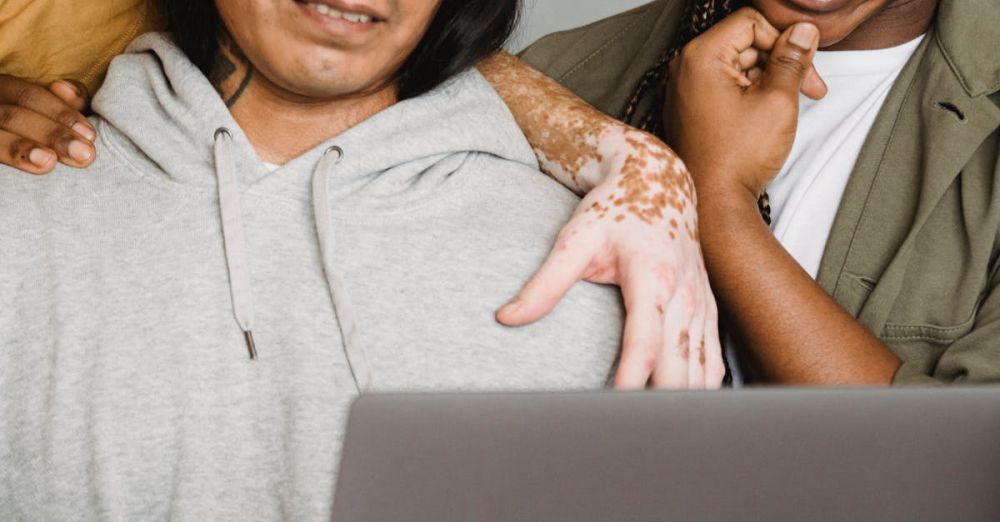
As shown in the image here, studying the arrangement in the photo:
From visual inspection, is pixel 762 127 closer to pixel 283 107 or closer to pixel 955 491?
pixel 283 107

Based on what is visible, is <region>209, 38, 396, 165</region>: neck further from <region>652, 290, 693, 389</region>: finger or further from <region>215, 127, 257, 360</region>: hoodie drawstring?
<region>652, 290, 693, 389</region>: finger

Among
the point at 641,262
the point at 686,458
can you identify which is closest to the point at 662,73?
the point at 641,262

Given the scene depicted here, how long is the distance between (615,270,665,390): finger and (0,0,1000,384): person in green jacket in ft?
0.84

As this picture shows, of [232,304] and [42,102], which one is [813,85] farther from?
[42,102]

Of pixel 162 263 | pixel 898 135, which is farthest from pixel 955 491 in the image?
→ pixel 898 135

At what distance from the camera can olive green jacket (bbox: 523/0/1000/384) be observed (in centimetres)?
138

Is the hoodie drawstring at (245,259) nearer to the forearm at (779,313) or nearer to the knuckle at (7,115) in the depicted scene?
the knuckle at (7,115)

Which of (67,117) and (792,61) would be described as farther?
A: (792,61)

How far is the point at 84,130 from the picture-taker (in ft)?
3.98

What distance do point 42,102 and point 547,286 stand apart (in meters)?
0.61

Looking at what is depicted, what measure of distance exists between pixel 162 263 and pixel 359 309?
20cm

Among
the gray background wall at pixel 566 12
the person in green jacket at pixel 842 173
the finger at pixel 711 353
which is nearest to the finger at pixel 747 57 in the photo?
the person in green jacket at pixel 842 173

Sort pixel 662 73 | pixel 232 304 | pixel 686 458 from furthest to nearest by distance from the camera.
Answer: pixel 662 73
pixel 232 304
pixel 686 458

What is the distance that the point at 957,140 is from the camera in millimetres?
1450
